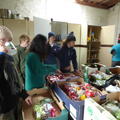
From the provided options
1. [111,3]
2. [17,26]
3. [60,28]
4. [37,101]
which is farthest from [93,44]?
[37,101]

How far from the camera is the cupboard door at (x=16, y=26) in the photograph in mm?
2951

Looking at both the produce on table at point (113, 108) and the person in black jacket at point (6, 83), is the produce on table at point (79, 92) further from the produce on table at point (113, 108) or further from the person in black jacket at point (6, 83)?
the person in black jacket at point (6, 83)

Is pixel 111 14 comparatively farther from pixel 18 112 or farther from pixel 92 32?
pixel 18 112

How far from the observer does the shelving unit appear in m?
4.50

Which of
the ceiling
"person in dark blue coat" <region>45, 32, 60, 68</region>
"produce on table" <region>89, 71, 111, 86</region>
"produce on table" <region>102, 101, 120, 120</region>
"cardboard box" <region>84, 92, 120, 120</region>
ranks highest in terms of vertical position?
the ceiling

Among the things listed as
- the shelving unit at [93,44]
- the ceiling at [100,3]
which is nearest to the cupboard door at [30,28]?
the ceiling at [100,3]

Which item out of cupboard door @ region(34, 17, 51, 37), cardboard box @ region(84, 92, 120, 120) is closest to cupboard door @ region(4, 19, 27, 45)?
cupboard door @ region(34, 17, 51, 37)

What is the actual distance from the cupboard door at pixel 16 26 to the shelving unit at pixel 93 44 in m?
2.54

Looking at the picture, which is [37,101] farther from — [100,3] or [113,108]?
[100,3]

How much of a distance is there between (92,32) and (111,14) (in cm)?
121

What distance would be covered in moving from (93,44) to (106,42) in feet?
1.76

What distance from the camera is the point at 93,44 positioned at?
466cm

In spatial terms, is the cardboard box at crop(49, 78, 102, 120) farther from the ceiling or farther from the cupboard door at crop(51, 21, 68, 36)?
the ceiling

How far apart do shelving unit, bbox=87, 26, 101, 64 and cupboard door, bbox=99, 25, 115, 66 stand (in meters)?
0.19
